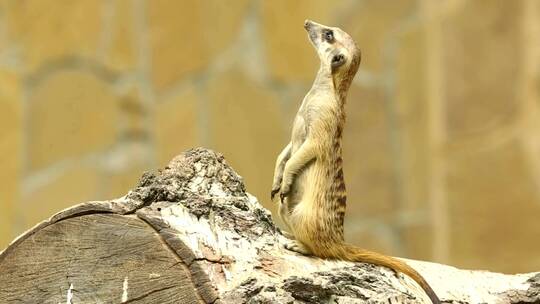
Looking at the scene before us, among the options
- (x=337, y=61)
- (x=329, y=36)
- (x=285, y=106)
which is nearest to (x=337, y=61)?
(x=337, y=61)

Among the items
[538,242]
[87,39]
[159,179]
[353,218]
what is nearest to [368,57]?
[353,218]

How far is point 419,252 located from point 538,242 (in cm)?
40

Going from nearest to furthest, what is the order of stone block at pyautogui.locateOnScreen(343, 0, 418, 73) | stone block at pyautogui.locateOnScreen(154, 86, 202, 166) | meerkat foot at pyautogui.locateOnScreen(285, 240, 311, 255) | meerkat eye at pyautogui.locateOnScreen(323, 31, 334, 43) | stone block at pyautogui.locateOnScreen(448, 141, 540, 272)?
1. meerkat foot at pyautogui.locateOnScreen(285, 240, 311, 255)
2. meerkat eye at pyautogui.locateOnScreen(323, 31, 334, 43)
3. stone block at pyautogui.locateOnScreen(448, 141, 540, 272)
4. stone block at pyautogui.locateOnScreen(343, 0, 418, 73)
5. stone block at pyautogui.locateOnScreen(154, 86, 202, 166)

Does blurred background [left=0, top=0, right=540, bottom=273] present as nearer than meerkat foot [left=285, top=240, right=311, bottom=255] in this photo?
No

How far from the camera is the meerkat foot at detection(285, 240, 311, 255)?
182 cm

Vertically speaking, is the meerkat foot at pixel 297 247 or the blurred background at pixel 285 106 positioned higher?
the blurred background at pixel 285 106

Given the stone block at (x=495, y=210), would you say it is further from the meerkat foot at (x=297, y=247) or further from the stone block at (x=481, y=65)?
the meerkat foot at (x=297, y=247)

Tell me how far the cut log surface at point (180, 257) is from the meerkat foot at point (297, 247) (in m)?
0.01

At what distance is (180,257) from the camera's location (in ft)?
5.22

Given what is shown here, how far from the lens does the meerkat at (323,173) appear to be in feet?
6.09

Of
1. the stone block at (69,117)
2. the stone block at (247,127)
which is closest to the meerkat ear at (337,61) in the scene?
the stone block at (247,127)

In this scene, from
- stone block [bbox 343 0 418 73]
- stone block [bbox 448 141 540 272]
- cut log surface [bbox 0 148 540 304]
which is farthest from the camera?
stone block [bbox 343 0 418 73]

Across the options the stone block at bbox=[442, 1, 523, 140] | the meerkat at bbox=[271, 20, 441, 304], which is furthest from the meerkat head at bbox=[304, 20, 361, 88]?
the stone block at bbox=[442, 1, 523, 140]

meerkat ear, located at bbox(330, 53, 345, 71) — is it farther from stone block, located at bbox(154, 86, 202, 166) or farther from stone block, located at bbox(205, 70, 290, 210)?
stone block, located at bbox(154, 86, 202, 166)
